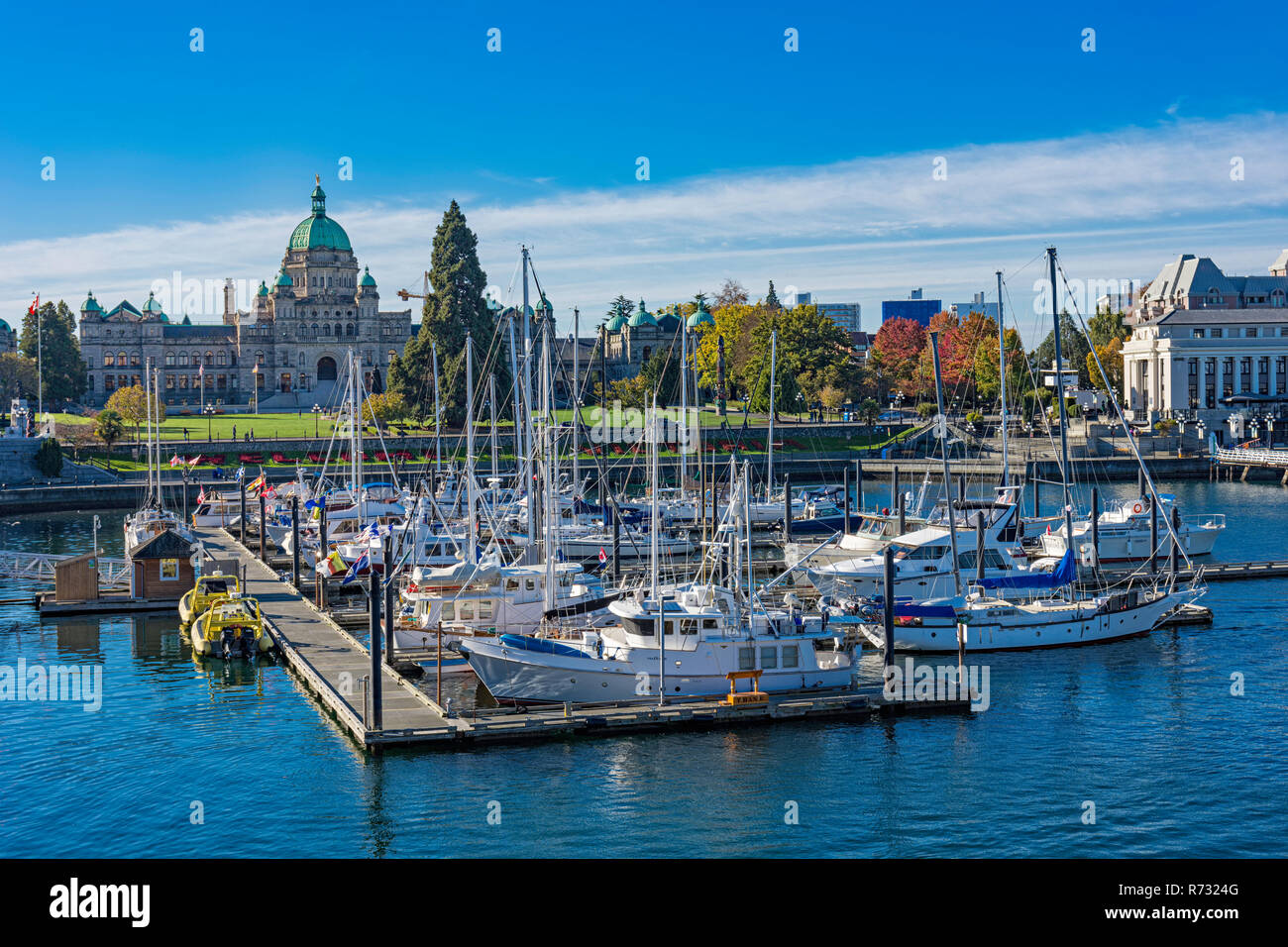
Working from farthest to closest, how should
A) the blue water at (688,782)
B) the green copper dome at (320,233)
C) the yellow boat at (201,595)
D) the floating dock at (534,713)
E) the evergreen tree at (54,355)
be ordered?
the green copper dome at (320,233) < the evergreen tree at (54,355) < the yellow boat at (201,595) < the floating dock at (534,713) < the blue water at (688,782)

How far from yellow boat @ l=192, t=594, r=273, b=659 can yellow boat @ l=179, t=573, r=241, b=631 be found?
247 cm

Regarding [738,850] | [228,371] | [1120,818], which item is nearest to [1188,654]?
[1120,818]

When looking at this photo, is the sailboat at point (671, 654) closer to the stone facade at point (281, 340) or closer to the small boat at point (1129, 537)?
the small boat at point (1129, 537)

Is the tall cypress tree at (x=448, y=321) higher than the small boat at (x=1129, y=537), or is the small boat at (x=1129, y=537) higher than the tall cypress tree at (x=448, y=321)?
the tall cypress tree at (x=448, y=321)

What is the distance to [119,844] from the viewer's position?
2844 cm

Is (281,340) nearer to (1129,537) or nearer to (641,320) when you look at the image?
(641,320)

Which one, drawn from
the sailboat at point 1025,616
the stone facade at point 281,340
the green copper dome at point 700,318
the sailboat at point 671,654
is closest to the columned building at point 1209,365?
the green copper dome at point 700,318

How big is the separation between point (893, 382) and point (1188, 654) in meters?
108

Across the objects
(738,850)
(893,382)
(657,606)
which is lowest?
(738,850)

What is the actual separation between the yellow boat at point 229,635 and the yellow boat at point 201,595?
8.12ft

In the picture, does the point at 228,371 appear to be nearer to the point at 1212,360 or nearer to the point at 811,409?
the point at 811,409

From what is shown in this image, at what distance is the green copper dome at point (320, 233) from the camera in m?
168

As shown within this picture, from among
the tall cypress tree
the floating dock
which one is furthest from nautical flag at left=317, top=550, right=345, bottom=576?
the tall cypress tree

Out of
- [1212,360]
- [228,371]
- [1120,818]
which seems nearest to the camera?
[1120,818]
